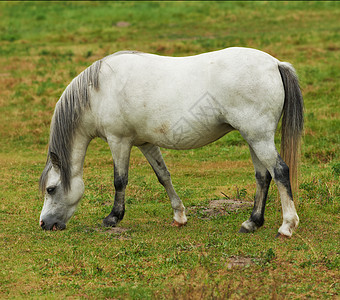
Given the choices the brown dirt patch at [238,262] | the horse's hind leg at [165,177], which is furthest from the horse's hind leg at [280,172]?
the horse's hind leg at [165,177]

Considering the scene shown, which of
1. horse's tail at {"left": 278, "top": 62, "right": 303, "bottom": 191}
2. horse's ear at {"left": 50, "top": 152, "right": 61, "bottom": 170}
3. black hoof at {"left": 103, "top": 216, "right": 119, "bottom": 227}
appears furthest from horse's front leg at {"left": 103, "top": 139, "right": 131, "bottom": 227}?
horse's tail at {"left": 278, "top": 62, "right": 303, "bottom": 191}

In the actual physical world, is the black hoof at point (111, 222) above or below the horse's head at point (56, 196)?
below

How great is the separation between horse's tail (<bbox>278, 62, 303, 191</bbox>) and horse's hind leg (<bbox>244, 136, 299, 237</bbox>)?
30cm

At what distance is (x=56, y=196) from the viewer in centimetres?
688

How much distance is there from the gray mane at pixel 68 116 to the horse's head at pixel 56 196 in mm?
29

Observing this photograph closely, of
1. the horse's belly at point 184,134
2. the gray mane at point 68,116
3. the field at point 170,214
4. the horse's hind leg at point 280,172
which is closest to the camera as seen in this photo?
the field at point 170,214

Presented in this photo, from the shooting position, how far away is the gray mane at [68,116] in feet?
22.0

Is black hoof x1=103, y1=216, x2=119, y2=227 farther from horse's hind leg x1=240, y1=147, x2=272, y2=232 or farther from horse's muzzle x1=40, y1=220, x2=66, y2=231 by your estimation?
horse's hind leg x1=240, y1=147, x2=272, y2=232

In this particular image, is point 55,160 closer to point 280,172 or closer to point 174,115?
point 174,115

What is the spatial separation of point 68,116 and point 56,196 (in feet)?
3.43

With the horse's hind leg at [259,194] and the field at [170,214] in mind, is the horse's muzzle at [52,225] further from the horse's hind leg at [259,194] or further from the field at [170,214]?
the horse's hind leg at [259,194]

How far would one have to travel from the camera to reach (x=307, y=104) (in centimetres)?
1311

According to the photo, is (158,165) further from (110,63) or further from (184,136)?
(110,63)

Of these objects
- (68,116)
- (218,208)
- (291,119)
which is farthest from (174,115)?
(218,208)
